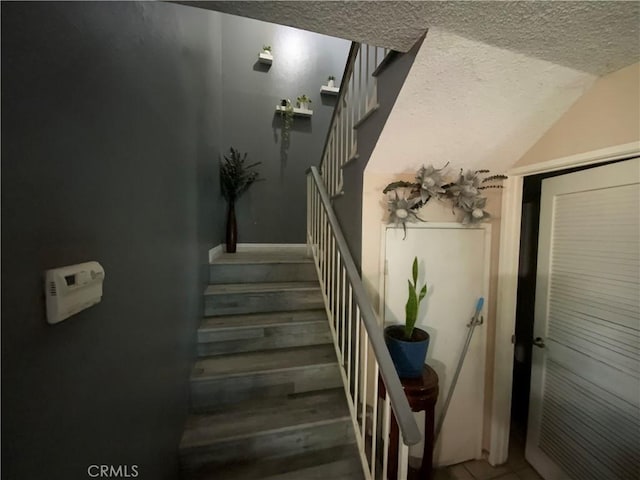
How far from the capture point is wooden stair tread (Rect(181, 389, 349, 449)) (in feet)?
3.94

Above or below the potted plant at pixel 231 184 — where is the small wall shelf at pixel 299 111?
above

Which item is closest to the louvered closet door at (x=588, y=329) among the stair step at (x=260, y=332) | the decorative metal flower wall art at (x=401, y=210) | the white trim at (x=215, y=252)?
the decorative metal flower wall art at (x=401, y=210)

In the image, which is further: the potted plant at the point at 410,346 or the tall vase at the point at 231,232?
the tall vase at the point at 231,232

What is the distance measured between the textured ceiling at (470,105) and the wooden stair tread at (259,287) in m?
1.01

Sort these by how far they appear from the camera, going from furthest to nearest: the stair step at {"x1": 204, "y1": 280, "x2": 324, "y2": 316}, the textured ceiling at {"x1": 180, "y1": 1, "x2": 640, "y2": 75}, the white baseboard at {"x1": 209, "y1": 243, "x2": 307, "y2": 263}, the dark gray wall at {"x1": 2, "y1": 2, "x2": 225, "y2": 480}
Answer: the white baseboard at {"x1": 209, "y1": 243, "x2": 307, "y2": 263}, the stair step at {"x1": 204, "y1": 280, "x2": 324, "y2": 316}, the textured ceiling at {"x1": 180, "y1": 1, "x2": 640, "y2": 75}, the dark gray wall at {"x1": 2, "y1": 2, "x2": 225, "y2": 480}

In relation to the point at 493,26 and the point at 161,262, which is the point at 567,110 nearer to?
the point at 493,26

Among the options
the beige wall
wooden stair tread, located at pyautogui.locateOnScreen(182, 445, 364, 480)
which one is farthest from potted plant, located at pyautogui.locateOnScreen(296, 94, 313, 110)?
wooden stair tread, located at pyautogui.locateOnScreen(182, 445, 364, 480)

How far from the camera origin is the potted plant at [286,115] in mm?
2990

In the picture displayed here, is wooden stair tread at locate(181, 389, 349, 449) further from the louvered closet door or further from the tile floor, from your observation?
the louvered closet door

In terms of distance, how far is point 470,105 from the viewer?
117 centimetres

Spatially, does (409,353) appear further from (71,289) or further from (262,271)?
(71,289)

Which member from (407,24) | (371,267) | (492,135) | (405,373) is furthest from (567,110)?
(405,373)

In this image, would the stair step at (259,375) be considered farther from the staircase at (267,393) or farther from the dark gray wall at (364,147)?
the dark gray wall at (364,147)

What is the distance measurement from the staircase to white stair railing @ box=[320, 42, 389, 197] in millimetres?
1015
